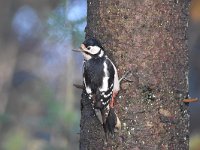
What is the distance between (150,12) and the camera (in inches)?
148

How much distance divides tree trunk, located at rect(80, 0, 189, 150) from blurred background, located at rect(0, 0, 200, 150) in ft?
6.70

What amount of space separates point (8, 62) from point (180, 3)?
9672 mm

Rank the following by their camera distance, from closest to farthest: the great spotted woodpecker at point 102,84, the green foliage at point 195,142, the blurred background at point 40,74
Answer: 1. the great spotted woodpecker at point 102,84
2. the blurred background at point 40,74
3. the green foliage at point 195,142

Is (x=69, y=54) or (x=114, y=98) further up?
(x=69, y=54)

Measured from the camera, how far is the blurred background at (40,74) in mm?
6172

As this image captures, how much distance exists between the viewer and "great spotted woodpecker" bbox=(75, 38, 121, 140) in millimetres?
3721

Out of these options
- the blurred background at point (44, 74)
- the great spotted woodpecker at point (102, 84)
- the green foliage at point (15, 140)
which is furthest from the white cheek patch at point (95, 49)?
the green foliage at point (15, 140)

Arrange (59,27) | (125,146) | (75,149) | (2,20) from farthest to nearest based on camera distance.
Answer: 1. (2,20)
2. (75,149)
3. (59,27)
4. (125,146)

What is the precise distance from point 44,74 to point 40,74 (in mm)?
214

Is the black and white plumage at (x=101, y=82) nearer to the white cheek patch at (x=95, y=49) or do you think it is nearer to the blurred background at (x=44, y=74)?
the white cheek patch at (x=95, y=49)

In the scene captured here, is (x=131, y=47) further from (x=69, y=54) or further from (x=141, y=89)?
(x=69, y=54)

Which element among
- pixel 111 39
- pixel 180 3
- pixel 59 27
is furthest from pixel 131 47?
pixel 59 27

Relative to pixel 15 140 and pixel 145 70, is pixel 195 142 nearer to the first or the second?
pixel 15 140

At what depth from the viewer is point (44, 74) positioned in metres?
11.6
